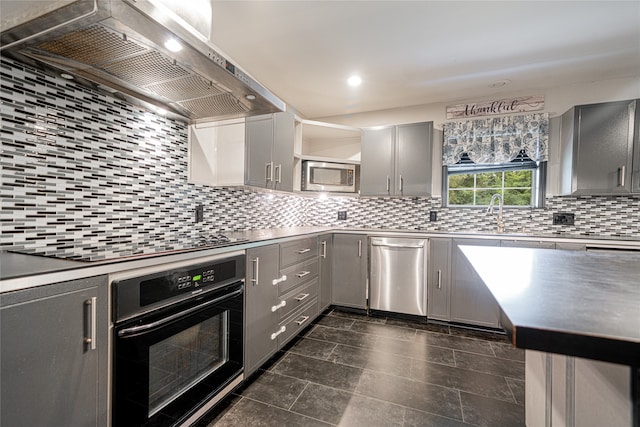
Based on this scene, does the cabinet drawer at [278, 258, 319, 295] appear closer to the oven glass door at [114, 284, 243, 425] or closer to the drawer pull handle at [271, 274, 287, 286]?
the drawer pull handle at [271, 274, 287, 286]

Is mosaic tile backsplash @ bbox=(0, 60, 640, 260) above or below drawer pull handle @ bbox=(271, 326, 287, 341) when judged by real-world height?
above

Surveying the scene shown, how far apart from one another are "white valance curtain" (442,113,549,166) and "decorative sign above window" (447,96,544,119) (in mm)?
96

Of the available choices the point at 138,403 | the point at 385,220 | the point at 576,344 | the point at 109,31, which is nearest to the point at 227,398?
the point at 138,403

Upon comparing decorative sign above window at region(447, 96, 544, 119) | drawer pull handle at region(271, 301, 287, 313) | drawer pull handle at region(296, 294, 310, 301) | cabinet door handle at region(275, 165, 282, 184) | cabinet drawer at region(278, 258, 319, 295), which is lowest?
drawer pull handle at region(296, 294, 310, 301)

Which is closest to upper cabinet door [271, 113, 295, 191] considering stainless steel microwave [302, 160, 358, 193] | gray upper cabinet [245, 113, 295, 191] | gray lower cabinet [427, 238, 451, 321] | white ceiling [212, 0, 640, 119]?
gray upper cabinet [245, 113, 295, 191]

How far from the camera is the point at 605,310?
1.93 feet

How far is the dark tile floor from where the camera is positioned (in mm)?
1544

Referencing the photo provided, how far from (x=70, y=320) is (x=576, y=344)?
51.8 inches

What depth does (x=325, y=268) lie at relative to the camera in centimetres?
308

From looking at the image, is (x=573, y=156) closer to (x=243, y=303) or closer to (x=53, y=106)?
(x=243, y=303)

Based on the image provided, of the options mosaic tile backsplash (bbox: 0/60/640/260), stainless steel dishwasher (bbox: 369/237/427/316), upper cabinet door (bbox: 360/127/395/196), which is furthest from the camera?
upper cabinet door (bbox: 360/127/395/196)

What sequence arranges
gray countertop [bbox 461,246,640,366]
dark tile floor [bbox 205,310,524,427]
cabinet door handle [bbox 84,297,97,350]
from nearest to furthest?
gray countertop [bbox 461,246,640,366] → cabinet door handle [bbox 84,297,97,350] → dark tile floor [bbox 205,310,524,427]

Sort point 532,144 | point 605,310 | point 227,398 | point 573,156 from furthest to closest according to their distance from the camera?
point 532,144, point 573,156, point 227,398, point 605,310

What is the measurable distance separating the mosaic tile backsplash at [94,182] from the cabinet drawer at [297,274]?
719 mm
